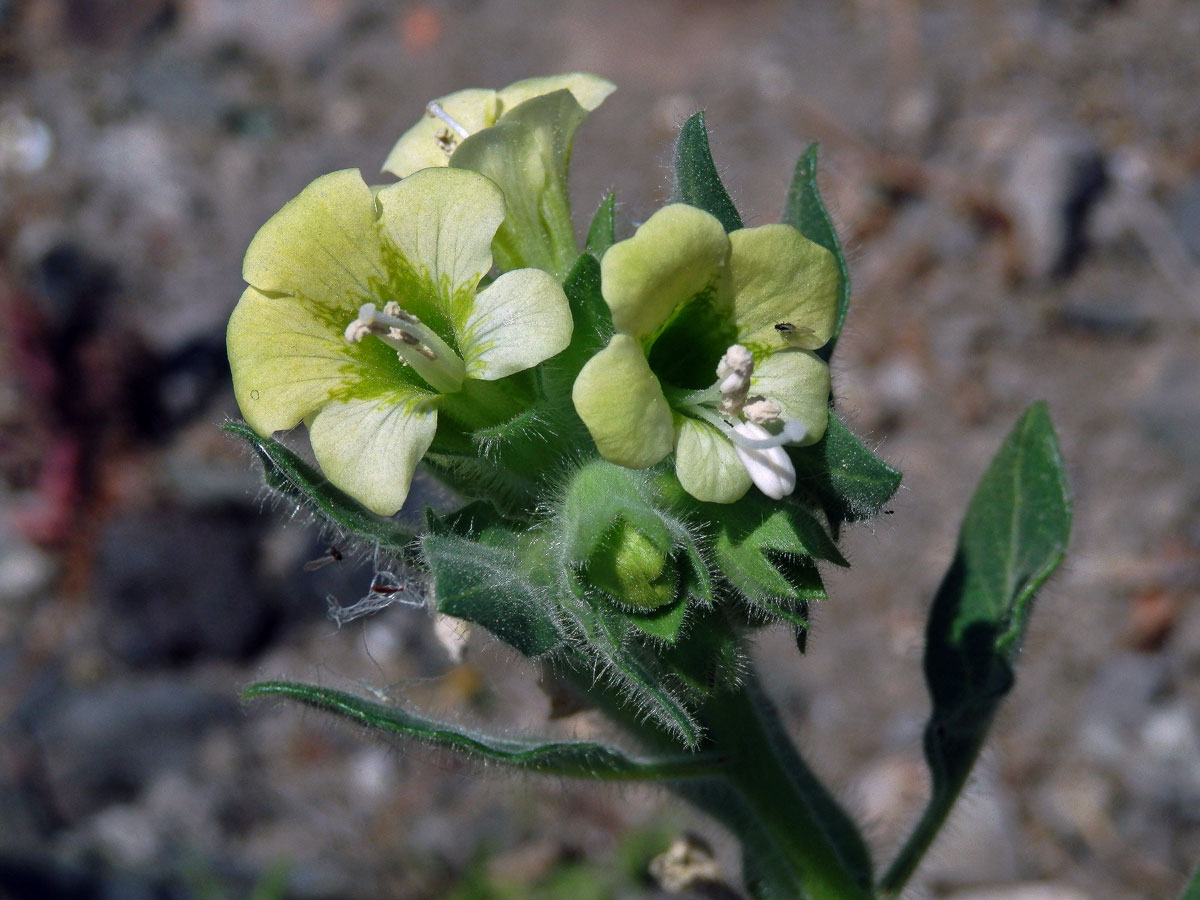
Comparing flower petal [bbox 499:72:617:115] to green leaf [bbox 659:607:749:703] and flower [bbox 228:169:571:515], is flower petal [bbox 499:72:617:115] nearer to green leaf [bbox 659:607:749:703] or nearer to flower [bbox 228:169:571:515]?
flower [bbox 228:169:571:515]

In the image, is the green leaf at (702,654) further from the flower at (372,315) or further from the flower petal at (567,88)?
the flower petal at (567,88)

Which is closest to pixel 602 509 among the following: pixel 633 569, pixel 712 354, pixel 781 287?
pixel 633 569

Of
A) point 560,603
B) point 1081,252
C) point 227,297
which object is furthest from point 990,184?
point 560,603

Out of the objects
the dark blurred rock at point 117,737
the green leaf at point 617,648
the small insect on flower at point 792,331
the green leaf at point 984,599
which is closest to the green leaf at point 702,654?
the green leaf at point 617,648

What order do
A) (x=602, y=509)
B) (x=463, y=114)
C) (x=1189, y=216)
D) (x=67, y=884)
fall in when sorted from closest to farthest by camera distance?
(x=602, y=509) < (x=463, y=114) < (x=67, y=884) < (x=1189, y=216)

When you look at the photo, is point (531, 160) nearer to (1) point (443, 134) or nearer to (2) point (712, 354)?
(1) point (443, 134)

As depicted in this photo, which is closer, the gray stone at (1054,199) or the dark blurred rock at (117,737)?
the gray stone at (1054,199)

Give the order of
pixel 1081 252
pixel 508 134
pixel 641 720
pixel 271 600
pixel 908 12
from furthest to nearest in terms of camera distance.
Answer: pixel 908 12, pixel 271 600, pixel 1081 252, pixel 641 720, pixel 508 134

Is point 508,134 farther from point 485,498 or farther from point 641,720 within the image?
point 641,720
